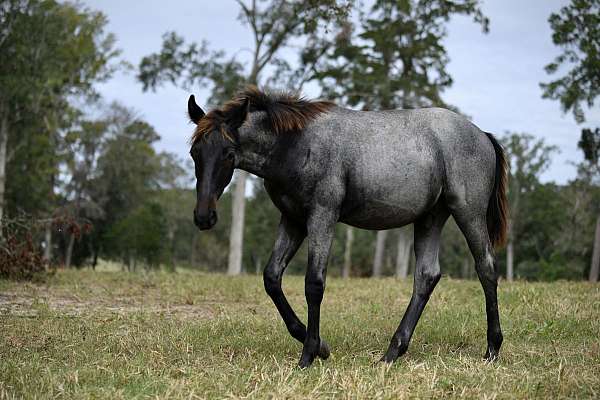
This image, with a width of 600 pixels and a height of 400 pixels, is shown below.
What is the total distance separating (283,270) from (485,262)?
2.00m

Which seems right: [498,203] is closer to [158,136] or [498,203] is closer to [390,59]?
[390,59]

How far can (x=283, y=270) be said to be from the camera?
5895 millimetres

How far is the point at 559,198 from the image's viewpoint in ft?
185

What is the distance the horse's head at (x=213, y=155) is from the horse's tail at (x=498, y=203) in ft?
9.00

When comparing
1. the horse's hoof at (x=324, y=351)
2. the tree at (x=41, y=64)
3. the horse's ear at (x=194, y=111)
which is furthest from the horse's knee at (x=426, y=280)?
the tree at (x=41, y=64)

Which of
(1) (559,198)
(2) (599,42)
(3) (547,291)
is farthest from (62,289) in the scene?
(1) (559,198)

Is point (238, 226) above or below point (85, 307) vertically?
above

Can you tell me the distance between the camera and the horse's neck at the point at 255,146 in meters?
5.74

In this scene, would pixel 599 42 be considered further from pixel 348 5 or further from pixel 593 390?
pixel 593 390

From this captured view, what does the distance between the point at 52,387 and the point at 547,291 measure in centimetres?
844

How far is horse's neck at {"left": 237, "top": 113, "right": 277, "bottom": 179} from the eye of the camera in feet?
18.8

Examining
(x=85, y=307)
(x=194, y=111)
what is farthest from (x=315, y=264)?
(x=85, y=307)

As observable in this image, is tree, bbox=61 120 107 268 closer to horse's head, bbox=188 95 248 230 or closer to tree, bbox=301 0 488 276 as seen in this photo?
tree, bbox=301 0 488 276

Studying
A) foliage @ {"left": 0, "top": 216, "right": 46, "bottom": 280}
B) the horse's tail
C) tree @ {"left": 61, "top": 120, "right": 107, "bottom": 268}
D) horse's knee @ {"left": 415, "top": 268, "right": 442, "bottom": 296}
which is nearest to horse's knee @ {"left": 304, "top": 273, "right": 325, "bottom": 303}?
horse's knee @ {"left": 415, "top": 268, "right": 442, "bottom": 296}
